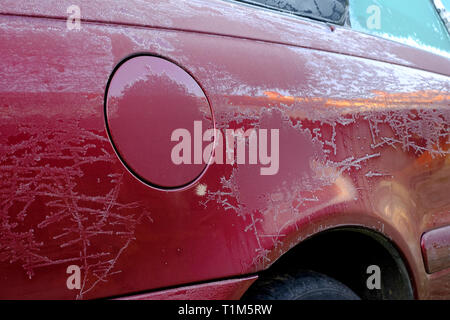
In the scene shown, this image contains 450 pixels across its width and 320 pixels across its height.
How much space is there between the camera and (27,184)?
934mm

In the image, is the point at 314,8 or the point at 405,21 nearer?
the point at 314,8

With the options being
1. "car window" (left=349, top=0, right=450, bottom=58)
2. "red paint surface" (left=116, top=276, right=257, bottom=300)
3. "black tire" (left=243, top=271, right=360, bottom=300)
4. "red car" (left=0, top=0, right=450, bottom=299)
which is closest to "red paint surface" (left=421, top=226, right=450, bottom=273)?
"red car" (left=0, top=0, right=450, bottom=299)

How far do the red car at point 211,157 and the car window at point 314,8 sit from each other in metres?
0.15

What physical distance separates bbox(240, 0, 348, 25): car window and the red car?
15cm

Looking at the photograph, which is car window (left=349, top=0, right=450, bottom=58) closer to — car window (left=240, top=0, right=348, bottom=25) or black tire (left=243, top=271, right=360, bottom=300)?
car window (left=240, top=0, right=348, bottom=25)

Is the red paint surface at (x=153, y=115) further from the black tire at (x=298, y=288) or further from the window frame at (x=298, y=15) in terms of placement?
the window frame at (x=298, y=15)

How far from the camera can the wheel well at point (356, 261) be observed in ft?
4.94

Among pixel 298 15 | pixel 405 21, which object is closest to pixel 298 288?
pixel 298 15

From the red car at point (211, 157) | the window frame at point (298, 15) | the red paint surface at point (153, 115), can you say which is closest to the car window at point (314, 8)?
the window frame at point (298, 15)

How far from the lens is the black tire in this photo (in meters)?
1.36

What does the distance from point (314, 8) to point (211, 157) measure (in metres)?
1.02

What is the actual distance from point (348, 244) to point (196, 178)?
0.76m

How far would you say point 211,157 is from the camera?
3.78 feet

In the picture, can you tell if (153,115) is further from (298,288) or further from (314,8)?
(314,8)
